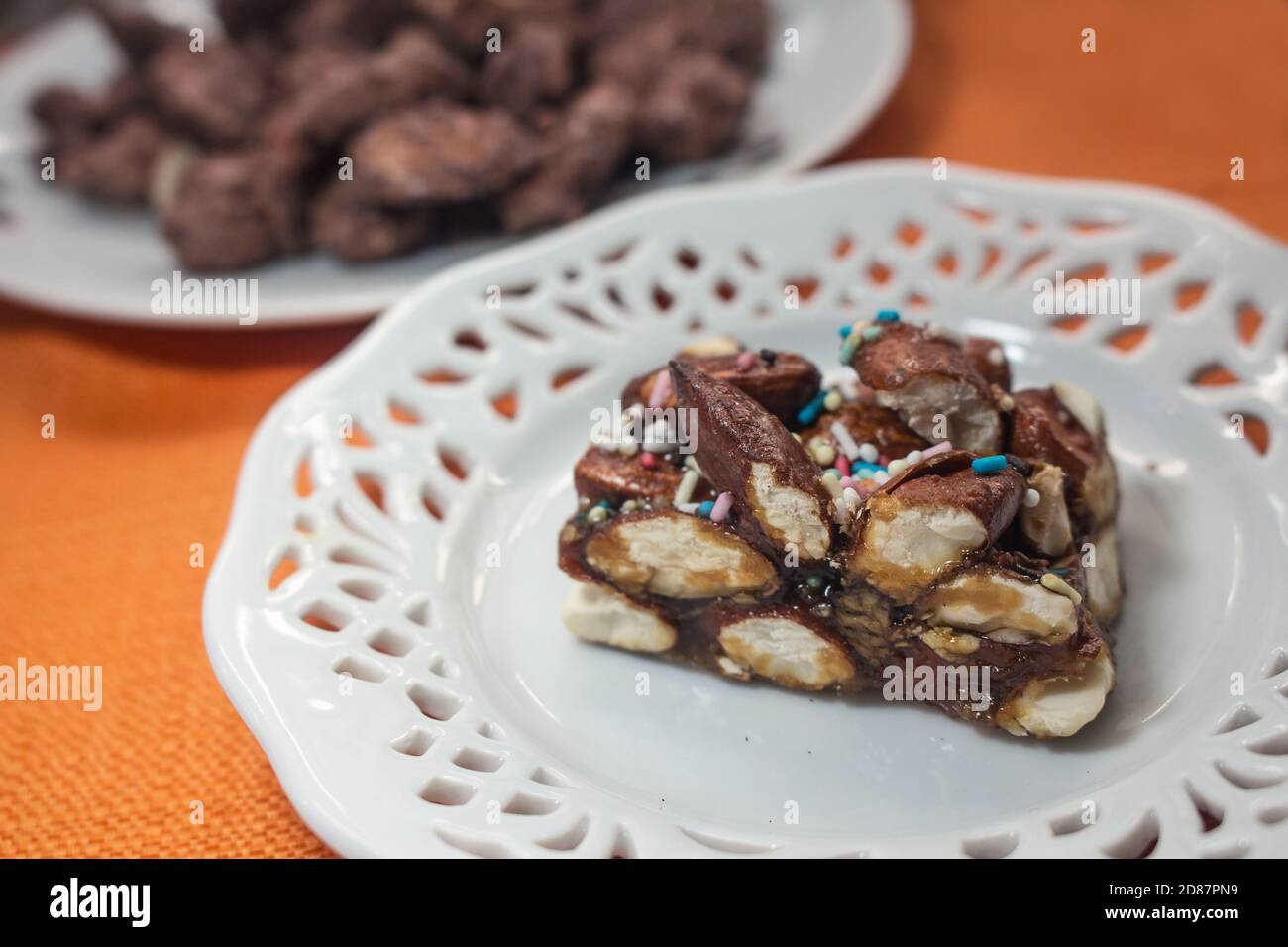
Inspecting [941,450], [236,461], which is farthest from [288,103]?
[941,450]

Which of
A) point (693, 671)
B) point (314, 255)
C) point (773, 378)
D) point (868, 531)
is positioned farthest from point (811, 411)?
point (314, 255)

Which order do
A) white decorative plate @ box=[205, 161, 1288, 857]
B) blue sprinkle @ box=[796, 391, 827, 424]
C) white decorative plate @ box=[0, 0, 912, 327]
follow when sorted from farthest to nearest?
white decorative plate @ box=[0, 0, 912, 327] < blue sprinkle @ box=[796, 391, 827, 424] < white decorative plate @ box=[205, 161, 1288, 857]

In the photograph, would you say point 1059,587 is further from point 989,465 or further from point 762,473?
point 762,473

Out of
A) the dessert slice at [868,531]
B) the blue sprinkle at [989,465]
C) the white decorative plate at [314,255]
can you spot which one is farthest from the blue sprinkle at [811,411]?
the white decorative plate at [314,255]

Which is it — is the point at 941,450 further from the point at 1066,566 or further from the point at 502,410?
the point at 502,410

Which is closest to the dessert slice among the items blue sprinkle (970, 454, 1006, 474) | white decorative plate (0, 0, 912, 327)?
blue sprinkle (970, 454, 1006, 474)

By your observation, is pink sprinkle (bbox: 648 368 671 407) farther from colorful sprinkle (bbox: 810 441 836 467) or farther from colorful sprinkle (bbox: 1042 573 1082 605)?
colorful sprinkle (bbox: 1042 573 1082 605)
